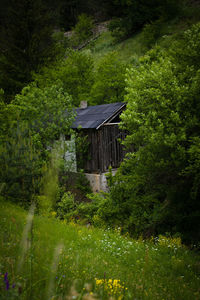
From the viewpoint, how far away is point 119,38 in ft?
164

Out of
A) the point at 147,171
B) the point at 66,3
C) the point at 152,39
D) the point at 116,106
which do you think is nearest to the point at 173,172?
the point at 147,171

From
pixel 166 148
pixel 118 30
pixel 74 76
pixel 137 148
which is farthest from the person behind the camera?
pixel 118 30

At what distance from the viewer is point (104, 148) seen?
728 inches

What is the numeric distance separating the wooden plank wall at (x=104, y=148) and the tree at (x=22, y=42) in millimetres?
13365

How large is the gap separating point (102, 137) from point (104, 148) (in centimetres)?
81

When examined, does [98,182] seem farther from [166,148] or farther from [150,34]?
[150,34]

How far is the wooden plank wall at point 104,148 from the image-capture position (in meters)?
18.4

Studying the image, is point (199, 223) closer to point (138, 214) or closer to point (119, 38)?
point (138, 214)

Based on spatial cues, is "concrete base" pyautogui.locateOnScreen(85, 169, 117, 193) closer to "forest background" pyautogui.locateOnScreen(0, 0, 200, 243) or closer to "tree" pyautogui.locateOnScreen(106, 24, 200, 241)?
"forest background" pyautogui.locateOnScreen(0, 0, 200, 243)

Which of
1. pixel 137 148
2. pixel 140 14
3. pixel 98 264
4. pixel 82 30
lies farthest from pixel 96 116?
pixel 82 30

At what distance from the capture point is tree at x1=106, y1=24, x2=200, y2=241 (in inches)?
436

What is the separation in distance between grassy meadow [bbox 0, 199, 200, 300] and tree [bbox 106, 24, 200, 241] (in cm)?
401

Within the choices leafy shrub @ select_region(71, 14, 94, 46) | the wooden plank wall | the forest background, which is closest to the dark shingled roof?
the wooden plank wall

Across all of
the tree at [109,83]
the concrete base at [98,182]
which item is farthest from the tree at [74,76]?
the concrete base at [98,182]
